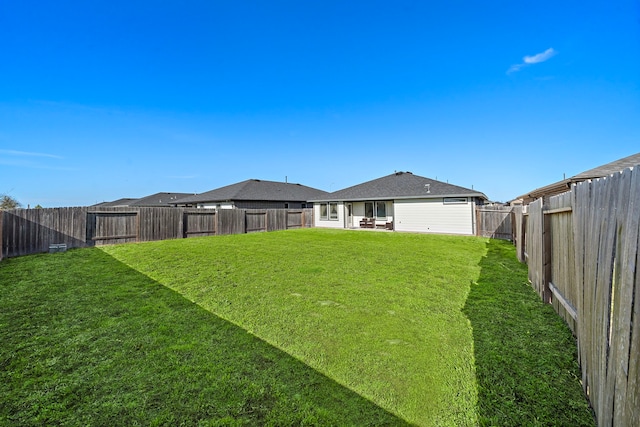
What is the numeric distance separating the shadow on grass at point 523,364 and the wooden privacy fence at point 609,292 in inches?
8.0

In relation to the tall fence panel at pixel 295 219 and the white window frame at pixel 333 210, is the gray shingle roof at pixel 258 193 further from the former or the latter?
the white window frame at pixel 333 210

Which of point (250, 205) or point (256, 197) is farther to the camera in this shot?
point (256, 197)

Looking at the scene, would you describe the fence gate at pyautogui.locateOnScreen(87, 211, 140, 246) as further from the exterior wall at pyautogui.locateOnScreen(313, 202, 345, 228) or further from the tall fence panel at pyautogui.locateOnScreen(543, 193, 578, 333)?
the tall fence panel at pyautogui.locateOnScreen(543, 193, 578, 333)

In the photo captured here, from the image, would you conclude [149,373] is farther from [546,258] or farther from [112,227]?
[112,227]

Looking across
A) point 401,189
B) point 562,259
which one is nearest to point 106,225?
point 562,259

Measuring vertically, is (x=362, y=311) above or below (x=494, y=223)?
below

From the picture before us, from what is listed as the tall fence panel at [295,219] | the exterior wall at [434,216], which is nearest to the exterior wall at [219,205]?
the tall fence panel at [295,219]

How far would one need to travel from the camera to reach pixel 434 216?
18.2m

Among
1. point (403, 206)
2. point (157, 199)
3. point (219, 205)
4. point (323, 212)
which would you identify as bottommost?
point (323, 212)

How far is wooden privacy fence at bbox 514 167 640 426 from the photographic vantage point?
1.62 metres

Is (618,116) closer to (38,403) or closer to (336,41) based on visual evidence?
(336,41)

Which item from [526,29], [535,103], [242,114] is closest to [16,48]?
[242,114]

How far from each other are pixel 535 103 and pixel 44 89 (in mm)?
27339

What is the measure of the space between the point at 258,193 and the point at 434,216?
16.6m
